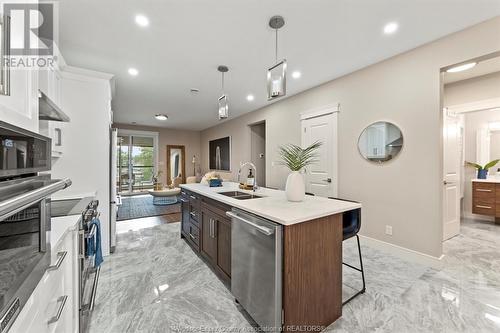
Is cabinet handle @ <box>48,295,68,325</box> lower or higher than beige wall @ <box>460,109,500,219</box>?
lower

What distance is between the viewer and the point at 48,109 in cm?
140

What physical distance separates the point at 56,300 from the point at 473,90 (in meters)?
5.49

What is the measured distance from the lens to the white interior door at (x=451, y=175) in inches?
125

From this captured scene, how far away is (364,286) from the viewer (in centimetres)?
192

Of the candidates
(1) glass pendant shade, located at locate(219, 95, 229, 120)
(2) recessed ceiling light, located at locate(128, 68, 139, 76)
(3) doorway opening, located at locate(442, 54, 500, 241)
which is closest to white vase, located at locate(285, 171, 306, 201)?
(1) glass pendant shade, located at locate(219, 95, 229, 120)

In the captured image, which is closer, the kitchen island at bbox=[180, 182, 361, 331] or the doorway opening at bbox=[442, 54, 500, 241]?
the kitchen island at bbox=[180, 182, 361, 331]

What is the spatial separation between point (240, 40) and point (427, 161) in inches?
106

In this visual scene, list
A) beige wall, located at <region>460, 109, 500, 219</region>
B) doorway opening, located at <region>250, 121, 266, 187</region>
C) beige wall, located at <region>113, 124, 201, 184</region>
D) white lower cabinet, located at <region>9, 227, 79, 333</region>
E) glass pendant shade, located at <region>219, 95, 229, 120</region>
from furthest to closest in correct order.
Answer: beige wall, located at <region>113, 124, 201, 184</region> < doorway opening, located at <region>250, 121, 266, 187</region> < beige wall, located at <region>460, 109, 500, 219</region> < glass pendant shade, located at <region>219, 95, 229, 120</region> < white lower cabinet, located at <region>9, 227, 79, 333</region>

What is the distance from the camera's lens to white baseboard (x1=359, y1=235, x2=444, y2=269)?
2.42m

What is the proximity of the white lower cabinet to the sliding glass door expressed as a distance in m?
7.09

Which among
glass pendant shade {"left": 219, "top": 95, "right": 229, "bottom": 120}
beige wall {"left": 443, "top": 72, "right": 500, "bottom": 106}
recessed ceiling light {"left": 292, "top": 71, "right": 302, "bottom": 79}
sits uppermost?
recessed ceiling light {"left": 292, "top": 71, "right": 302, "bottom": 79}

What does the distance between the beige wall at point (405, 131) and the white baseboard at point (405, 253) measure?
0.18ft

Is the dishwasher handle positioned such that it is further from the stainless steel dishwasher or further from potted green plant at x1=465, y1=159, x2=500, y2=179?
potted green plant at x1=465, y1=159, x2=500, y2=179
